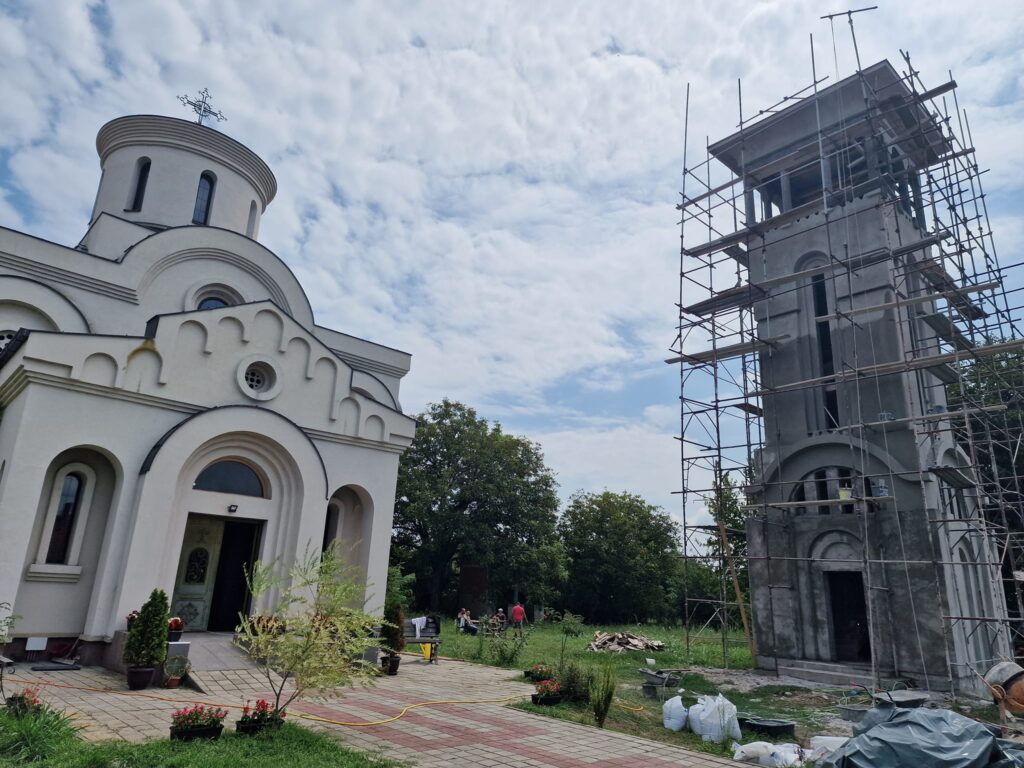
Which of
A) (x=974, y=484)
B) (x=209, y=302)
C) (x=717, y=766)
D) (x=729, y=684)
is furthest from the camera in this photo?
(x=209, y=302)

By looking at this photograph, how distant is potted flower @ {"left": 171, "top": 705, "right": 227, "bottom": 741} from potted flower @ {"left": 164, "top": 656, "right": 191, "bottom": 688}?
3.61m

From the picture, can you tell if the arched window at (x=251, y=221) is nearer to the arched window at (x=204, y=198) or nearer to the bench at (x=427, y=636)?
the arched window at (x=204, y=198)

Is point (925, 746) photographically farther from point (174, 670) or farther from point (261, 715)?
point (174, 670)

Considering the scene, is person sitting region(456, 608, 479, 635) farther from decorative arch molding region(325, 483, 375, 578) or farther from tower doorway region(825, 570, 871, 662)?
Result: tower doorway region(825, 570, 871, 662)

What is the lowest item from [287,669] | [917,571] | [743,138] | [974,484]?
[287,669]

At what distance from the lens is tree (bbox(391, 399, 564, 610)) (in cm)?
3116

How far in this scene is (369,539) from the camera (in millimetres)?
15562

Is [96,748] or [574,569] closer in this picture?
[96,748]

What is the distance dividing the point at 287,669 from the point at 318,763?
45.9 inches

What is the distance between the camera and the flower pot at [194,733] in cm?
705

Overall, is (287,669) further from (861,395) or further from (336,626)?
(861,395)

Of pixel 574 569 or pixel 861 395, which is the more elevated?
pixel 861 395

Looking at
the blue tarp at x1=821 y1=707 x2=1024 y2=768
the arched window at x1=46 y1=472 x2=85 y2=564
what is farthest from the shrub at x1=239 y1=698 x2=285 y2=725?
the arched window at x1=46 y1=472 x2=85 y2=564

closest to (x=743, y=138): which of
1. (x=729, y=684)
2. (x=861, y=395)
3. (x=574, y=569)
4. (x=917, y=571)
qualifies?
(x=861, y=395)
